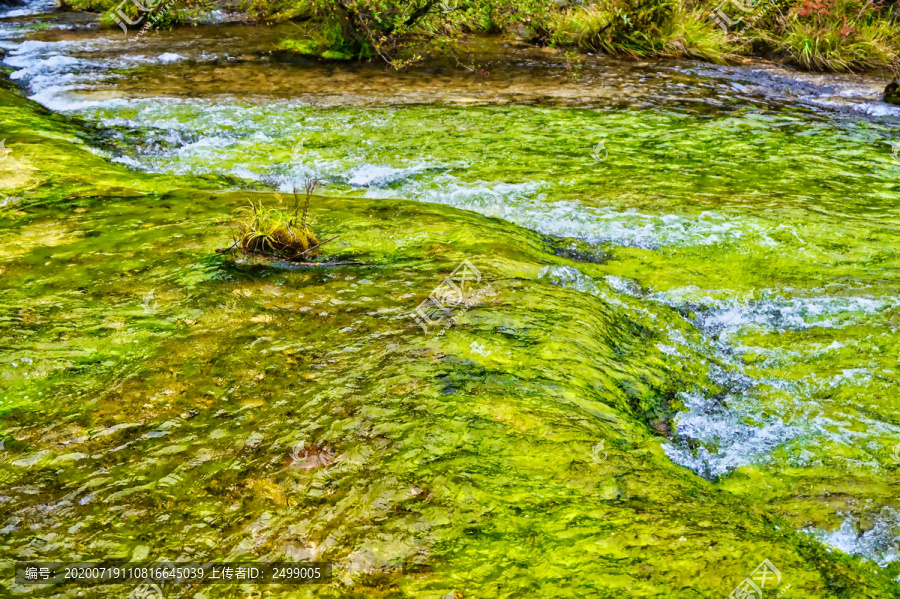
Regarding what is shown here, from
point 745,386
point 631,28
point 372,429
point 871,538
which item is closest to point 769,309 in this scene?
point 745,386

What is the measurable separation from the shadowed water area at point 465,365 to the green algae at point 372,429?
0.02 meters

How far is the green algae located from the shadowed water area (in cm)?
2

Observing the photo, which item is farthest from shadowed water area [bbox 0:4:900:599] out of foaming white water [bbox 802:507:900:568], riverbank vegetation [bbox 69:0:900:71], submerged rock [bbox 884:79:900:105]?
riverbank vegetation [bbox 69:0:900:71]

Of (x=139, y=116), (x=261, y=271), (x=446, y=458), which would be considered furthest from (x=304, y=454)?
(x=139, y=116)

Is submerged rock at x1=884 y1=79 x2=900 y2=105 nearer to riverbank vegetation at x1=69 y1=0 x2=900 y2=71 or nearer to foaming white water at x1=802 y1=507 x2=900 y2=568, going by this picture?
riverbank vegetation at x1=69 y1=0 x2=900 y2=71

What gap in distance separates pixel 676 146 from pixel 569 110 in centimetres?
215

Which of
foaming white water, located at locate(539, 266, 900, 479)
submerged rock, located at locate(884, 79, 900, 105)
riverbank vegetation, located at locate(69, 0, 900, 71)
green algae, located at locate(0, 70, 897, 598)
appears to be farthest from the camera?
riverbank vegetation, located at locate(69, 0, 900, 71)

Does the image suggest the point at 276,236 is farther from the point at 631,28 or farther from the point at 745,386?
the point at 631,28

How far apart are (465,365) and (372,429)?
802 mm

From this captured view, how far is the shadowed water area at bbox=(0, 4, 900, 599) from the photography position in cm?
255

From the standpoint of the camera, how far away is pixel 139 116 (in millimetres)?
9617

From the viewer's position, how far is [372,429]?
10.2ft

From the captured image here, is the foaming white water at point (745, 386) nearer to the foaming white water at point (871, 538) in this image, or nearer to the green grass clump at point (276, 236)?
the foaming white water at point (871, 538)

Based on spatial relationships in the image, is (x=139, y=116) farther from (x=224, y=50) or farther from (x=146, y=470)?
(x=146, y=470)
